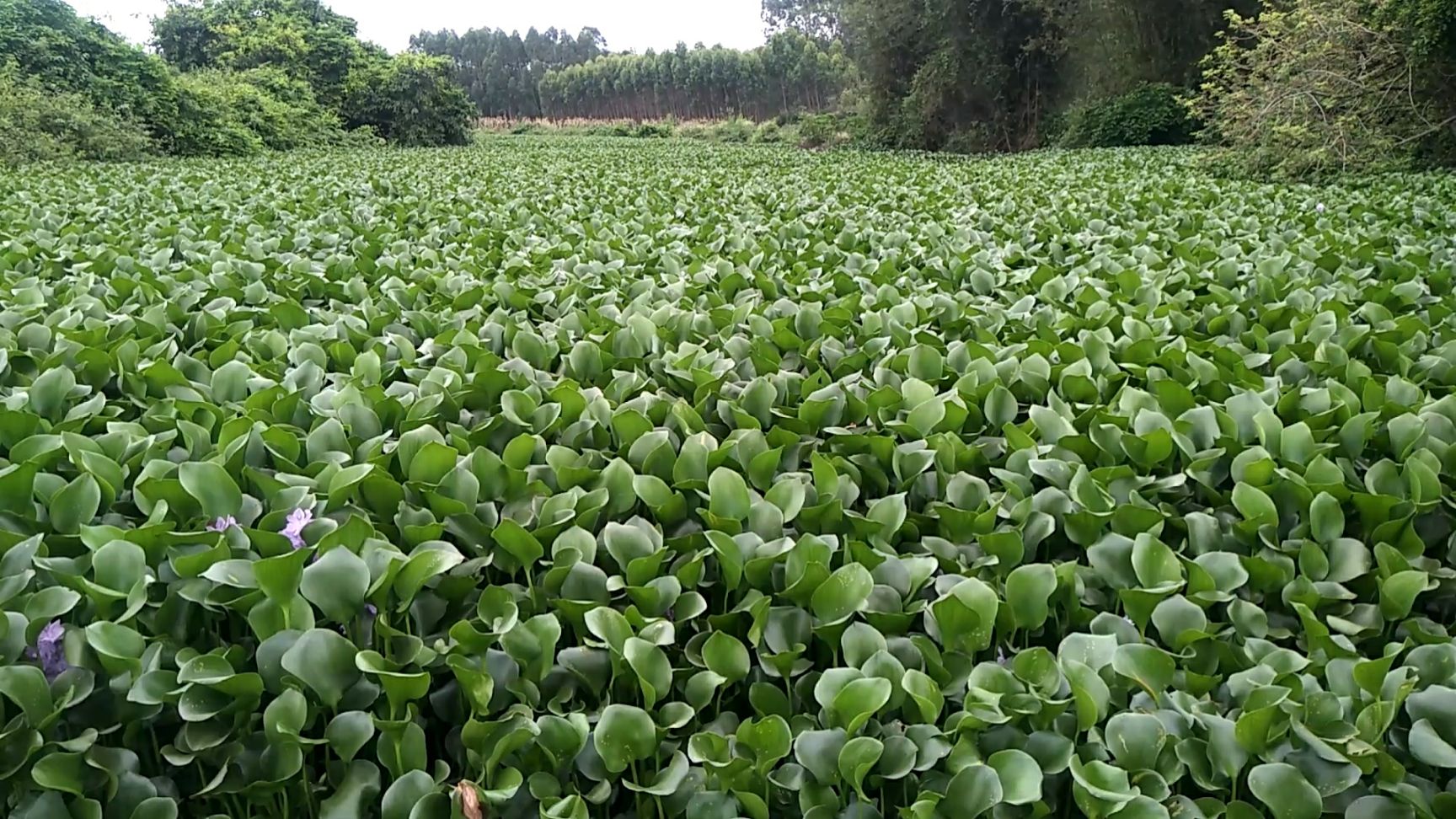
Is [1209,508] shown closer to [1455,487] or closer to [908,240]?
[1455,487]

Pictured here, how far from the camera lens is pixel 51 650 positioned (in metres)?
1.30

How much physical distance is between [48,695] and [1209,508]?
1.89 m

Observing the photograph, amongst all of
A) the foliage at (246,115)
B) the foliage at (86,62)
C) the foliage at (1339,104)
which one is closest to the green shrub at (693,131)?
the foliage at (246,115)

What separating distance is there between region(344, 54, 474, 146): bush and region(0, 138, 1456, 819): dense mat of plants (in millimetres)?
→ 30213

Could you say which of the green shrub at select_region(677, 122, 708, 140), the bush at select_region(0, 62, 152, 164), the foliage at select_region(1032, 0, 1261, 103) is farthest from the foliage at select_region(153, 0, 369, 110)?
the foliage at select_region(1032, 0, 1261, 103)

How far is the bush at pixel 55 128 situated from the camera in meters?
14.6

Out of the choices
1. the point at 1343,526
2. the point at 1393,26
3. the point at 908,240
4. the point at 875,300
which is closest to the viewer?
the point at 1343,526

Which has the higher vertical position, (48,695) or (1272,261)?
(1272,261)

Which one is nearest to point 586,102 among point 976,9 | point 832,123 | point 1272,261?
point 832,123

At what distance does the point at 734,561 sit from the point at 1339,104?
1170 cm

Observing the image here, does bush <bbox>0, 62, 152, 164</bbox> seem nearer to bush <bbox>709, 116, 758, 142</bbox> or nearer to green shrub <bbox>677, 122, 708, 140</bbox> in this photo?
bush <bbox>709, 116, 758, 142</bbox>

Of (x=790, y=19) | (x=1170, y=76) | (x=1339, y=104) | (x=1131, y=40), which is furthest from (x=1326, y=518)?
(x=790, y=19)

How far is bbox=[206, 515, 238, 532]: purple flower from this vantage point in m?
1.53

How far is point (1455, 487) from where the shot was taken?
1784 millimetres
